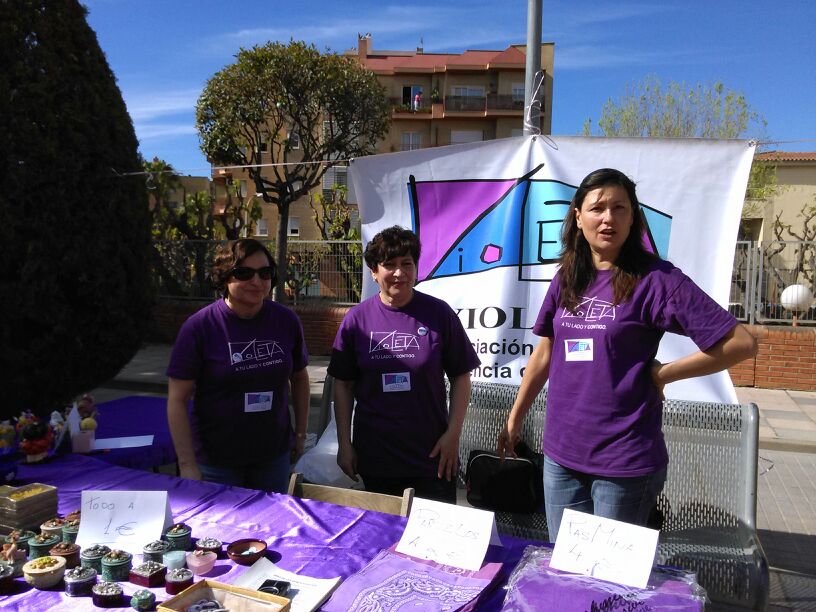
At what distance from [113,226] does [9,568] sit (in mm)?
3060

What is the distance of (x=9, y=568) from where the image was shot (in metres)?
1.66

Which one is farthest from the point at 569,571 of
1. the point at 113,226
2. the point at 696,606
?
the point at 113,226

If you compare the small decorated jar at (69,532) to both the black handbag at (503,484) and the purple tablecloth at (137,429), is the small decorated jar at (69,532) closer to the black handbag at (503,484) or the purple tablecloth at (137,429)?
the purple tablecloth at (137,429)

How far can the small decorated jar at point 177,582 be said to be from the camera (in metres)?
1.61

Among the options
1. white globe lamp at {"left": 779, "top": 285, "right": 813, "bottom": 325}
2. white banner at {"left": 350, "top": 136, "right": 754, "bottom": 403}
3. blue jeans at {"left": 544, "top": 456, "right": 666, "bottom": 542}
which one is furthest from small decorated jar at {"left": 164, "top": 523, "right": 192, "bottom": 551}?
white globe lamp at {"left": 779, "top": 285, "right": 813, "bottom": 325}

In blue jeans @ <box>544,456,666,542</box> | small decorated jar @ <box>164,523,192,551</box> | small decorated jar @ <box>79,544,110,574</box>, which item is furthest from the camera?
blue jeans @ <box>544,456,666,542</box>

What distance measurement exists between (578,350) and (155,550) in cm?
141

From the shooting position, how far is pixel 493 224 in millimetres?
3541

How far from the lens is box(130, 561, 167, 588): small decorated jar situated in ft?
5.39

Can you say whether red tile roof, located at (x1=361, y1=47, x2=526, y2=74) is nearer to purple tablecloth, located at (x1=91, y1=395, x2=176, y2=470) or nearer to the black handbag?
purple tablecloth, located at (x1=91, y1=395, x2=176, y2=470)

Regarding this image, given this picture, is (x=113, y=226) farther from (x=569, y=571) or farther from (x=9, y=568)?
(x=569, y=571)

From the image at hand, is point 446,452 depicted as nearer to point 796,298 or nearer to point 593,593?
point 593,593

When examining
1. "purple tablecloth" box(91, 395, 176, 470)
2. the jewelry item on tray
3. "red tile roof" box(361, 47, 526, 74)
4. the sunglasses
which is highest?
"red tile roof" box(361, 47, 526, 74)

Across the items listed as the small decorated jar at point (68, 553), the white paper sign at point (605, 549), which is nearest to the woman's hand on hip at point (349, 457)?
the small decorated jar at point (68, 553)
